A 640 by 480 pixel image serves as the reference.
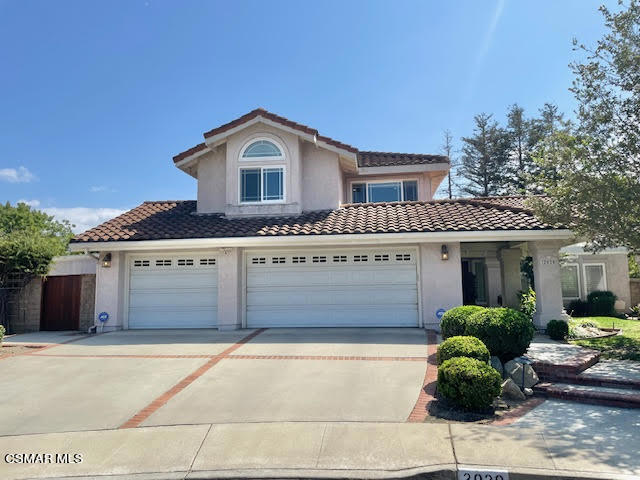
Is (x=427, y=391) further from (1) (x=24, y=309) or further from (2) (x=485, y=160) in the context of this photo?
(2) (x=485, y=160)

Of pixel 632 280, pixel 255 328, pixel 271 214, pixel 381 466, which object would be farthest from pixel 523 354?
pixel 632 280

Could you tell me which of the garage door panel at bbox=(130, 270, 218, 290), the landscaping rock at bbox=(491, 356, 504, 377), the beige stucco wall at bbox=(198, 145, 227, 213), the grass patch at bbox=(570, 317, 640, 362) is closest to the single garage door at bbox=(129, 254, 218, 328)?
the garage door panel at bbox=(130, 270, 218, 290)

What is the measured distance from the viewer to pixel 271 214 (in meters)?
14.3

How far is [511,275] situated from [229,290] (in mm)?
10562

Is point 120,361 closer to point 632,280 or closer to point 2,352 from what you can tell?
point 2,352

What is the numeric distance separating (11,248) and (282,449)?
1385 centimetres

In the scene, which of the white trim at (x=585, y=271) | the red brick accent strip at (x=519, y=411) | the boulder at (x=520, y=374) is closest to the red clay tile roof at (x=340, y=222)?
the boulder at (x=520, y=374)

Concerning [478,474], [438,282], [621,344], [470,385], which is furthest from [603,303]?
[478,474]

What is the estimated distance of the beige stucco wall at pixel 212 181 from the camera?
1502 cm

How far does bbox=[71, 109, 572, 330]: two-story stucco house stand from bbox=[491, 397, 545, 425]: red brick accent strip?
5311mm

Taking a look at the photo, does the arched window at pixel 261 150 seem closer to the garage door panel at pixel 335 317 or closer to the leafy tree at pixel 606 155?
the garage door panel at pixel 335 317

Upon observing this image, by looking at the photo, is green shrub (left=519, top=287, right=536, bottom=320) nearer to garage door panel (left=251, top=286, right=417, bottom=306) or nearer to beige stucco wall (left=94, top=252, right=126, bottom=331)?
garage door panel (left=251, top=286, right=417, bottom=306)

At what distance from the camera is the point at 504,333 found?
7.62 meters

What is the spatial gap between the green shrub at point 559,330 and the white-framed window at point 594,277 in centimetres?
912
